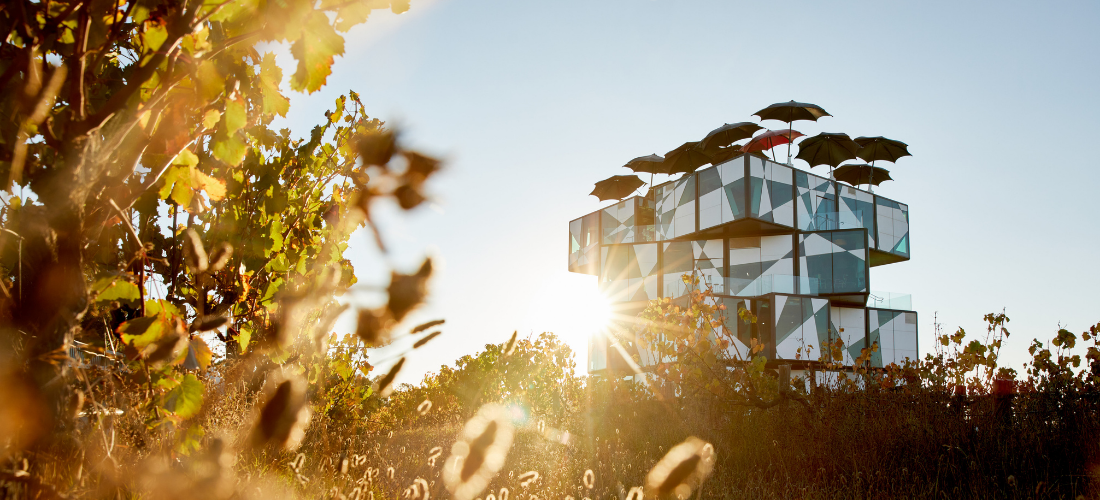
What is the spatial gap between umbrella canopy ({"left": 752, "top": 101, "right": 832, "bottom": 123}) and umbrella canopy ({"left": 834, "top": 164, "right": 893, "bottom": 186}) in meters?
8.98

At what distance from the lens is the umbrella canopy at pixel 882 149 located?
3156 cm

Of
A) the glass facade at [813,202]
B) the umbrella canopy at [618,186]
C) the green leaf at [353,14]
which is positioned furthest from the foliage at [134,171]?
the umbrella canopy at [618,186]

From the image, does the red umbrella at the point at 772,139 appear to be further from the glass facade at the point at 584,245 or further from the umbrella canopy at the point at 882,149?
the glass facade at the point at 584,245

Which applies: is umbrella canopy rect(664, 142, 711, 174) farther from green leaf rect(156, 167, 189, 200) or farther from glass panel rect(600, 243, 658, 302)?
green leaf rect(156, 167, 189, 200)

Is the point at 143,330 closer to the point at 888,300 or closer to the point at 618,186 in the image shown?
the point at 888,300

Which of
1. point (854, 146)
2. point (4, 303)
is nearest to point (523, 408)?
point (4, 303)

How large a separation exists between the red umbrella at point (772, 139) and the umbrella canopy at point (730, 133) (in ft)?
7.59

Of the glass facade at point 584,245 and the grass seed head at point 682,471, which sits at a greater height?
the glass facade at point 584,245

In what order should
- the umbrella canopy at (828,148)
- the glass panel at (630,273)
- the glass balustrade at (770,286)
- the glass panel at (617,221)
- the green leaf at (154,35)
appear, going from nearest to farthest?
the green leaf at (154,35)
the glass balustrade at (770,286)
the glass panel at (630,273)
the umbrella canopy at (828,148)
the glass panel at (617,221)

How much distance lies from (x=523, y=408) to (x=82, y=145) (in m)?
10.0

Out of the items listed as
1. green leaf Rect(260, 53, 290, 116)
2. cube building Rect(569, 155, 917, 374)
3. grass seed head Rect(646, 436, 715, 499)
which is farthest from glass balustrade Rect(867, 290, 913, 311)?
green leaf Rect(260, 53, 290, 116)

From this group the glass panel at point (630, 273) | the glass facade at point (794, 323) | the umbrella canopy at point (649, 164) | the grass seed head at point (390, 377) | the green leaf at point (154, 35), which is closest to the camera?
the grass seed head at point (390, 377)

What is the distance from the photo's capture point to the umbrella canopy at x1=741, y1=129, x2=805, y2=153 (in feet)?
101

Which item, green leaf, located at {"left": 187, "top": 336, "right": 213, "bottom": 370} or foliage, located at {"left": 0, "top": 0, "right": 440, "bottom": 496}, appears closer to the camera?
foliage, located at {"left": 0, "top": 0, "right": 440, "bottom": 496}
